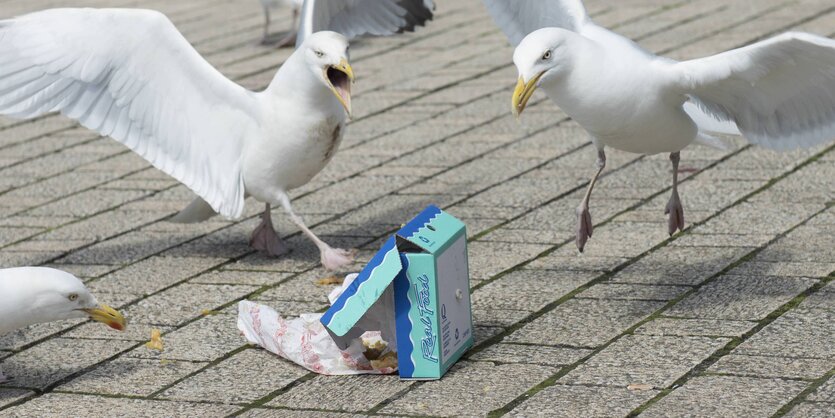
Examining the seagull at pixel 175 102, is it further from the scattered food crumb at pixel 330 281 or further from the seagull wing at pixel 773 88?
the seagull wing at pixel 773 88

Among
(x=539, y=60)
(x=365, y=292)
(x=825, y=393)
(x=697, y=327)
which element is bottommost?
(x=697, y=327)

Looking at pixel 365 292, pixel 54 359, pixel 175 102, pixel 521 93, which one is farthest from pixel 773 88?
pixel 54 359

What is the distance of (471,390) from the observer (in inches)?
155

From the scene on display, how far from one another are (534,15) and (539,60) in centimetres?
115

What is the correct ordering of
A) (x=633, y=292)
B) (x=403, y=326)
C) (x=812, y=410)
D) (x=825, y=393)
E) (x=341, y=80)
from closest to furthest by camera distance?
(x=812, y=410) < (x=825, y=393) < (x=403, y=326) < (x=633, y=292) < (x=341, y=80)

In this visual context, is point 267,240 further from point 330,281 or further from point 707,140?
point 707,140

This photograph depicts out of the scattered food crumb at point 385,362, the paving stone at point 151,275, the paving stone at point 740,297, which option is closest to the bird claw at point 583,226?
the paving stone at point 740,297

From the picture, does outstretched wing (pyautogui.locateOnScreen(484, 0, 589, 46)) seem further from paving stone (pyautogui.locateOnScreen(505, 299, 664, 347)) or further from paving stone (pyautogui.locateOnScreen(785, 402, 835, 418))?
paving stone (pyautogui.locateOnScreen(785, 402, 835, 418))

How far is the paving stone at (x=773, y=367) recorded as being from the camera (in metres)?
3.88

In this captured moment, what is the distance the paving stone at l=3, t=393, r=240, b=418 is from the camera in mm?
3922

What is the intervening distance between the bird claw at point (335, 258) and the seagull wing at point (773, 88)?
145 cm

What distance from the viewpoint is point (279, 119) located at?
5285mm

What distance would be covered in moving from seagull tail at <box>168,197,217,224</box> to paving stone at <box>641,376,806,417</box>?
8.40 ft

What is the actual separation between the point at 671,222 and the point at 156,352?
80.0 inches
